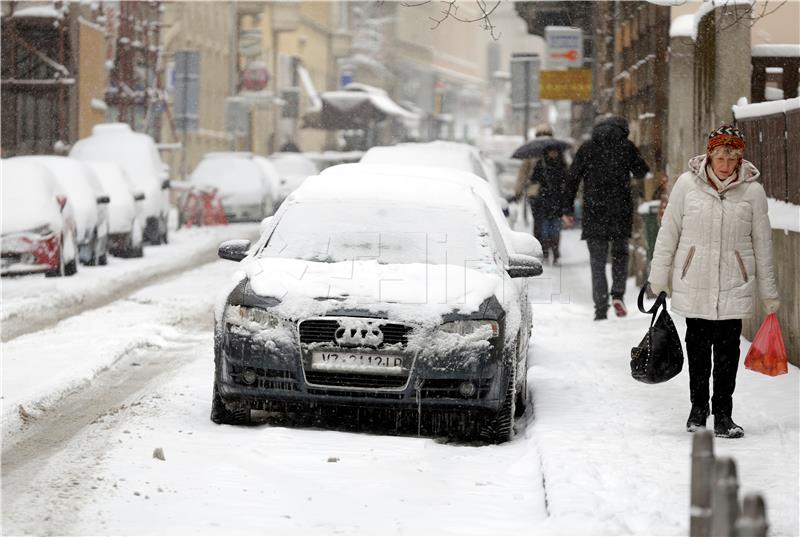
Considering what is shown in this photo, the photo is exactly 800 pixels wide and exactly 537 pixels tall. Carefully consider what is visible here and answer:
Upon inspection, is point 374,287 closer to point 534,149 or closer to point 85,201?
point 85,201

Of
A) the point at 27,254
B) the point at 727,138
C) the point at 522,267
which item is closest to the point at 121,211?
the point at 27,254

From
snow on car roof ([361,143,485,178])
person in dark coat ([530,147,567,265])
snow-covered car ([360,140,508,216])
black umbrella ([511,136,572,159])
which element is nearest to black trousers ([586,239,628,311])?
snow-covered car ([360,140,508,216])

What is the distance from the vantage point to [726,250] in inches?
346

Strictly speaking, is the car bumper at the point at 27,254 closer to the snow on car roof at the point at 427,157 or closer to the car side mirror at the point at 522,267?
the snow on car roof at the point at 427,157

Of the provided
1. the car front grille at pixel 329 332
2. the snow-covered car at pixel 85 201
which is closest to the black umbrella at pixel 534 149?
the snow-covered car at pixel 85 201

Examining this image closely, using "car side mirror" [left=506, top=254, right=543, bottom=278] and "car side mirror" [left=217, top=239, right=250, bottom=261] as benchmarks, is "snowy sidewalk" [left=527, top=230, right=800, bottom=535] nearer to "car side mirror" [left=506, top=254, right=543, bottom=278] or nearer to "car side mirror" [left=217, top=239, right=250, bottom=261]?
"car side mirror" [left=506, top=254, right=543, bottom=278]

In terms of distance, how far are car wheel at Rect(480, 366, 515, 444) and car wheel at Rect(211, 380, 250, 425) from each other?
1.29 metres

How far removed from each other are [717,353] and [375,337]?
1821mm

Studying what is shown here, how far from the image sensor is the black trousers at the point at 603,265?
15.1m

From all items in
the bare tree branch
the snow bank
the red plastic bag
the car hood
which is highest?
the bare tree branch

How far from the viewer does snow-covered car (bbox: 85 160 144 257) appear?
23.9 m

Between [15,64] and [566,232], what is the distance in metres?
15.3

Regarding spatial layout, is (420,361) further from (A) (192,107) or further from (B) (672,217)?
(A) (192,107)

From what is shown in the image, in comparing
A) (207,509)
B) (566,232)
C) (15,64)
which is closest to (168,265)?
(566,232)
